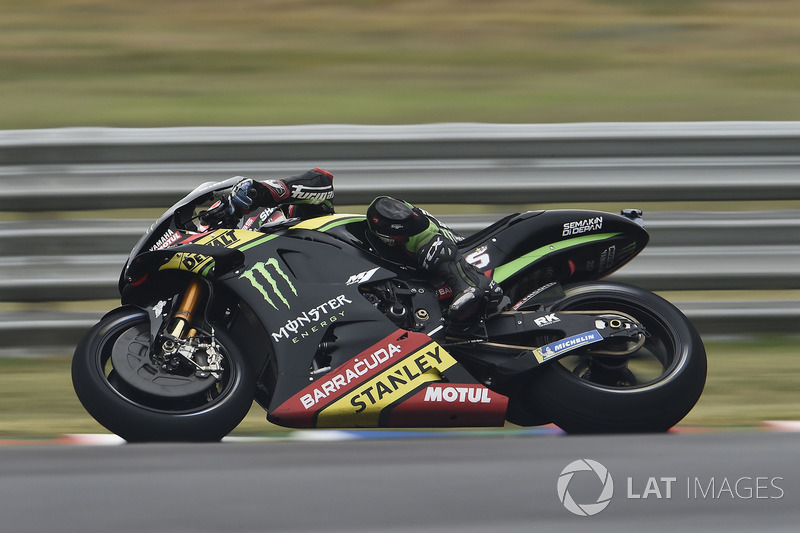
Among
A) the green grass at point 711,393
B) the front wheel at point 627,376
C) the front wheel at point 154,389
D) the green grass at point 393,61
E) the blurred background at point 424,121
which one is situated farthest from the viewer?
the green grass at point 393,61

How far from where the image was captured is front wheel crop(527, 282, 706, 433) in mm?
3922

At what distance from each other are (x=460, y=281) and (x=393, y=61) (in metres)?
4.77

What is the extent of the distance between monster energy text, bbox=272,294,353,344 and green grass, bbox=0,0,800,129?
3503 mm

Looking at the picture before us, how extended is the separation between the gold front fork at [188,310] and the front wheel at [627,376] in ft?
4.35

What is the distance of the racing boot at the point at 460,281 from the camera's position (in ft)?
13.0

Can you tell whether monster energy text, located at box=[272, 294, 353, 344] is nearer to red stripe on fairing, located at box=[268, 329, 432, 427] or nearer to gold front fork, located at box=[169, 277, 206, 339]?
red stripe on fairing, located at box=[268, 329, 432, 427]

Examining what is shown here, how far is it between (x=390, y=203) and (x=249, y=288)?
0.64 metres

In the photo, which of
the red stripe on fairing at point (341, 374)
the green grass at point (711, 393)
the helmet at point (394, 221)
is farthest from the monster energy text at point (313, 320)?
the green grass at point (711, 393)

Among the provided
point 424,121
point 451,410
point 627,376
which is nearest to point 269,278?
point 451,410

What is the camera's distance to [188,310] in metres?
3.99

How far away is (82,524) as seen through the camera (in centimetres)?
294

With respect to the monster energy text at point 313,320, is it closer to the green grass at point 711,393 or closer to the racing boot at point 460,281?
the racing boot at point 460,281

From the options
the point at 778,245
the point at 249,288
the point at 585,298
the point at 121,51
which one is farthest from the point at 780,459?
the point at 121,51

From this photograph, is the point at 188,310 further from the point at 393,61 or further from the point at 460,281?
the point at 393,61
